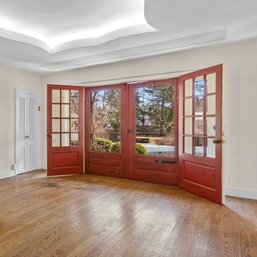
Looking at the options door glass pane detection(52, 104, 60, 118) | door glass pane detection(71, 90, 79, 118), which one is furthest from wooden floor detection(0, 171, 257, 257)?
door glass pane detection(71, 90, 79, 118)


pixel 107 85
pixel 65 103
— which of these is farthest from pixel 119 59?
pixel 65 103

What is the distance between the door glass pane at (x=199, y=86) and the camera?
359cm

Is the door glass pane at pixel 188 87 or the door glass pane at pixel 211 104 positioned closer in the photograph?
the door glass pane at pixel 211 104

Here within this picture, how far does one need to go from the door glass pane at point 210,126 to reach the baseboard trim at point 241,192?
3.40 feet

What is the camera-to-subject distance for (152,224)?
259 cm

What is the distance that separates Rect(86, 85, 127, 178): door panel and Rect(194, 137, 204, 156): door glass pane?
5.27 feet

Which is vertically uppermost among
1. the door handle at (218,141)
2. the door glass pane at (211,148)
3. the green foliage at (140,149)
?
the door handle at (218,141)

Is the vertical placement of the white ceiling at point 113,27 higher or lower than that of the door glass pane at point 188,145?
higher

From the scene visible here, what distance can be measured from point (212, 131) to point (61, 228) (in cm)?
254

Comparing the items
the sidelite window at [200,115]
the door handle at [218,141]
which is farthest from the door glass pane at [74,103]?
the door handle at [218,141]

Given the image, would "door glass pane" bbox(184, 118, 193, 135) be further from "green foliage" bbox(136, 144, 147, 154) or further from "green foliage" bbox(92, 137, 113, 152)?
"green foliage" bbox(92, 137, 113, 152)

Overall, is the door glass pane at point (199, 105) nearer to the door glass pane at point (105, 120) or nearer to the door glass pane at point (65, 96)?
the door glass pane at point (105, 120)

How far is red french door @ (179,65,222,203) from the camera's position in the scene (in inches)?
130

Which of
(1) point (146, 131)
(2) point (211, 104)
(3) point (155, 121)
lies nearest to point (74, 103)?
(1) point (146, 131)
